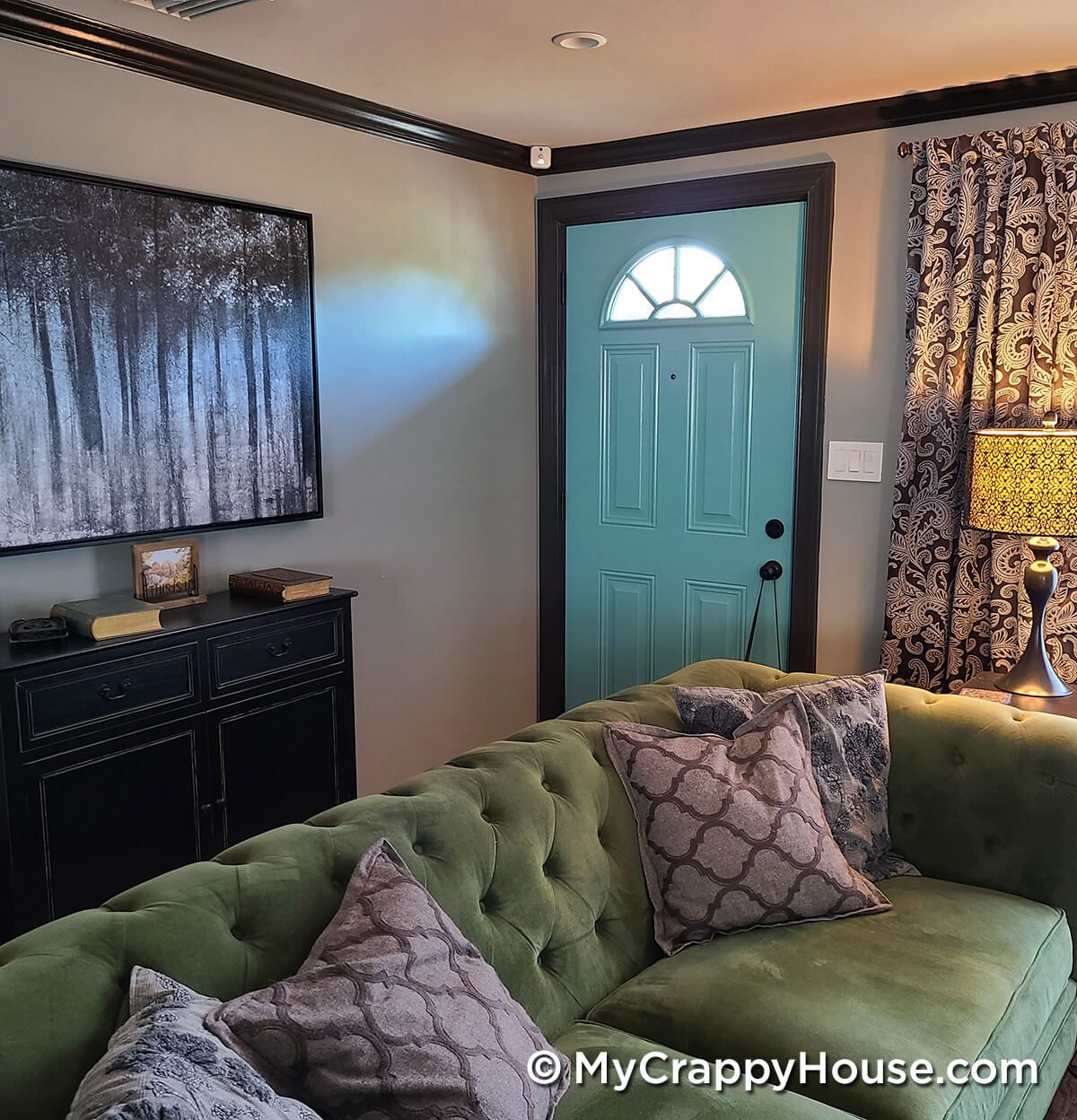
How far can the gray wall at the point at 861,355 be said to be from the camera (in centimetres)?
342

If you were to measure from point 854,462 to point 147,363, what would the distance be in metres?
2.24

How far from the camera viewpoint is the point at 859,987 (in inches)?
70.9

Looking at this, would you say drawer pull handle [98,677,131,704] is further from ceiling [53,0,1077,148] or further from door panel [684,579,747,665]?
door panel [684,579,747,665]

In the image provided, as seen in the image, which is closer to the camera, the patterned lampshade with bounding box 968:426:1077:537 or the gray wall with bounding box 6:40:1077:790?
the patterned lampshade with bounding box 968:426:1077:537

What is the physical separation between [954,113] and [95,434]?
8.80ft

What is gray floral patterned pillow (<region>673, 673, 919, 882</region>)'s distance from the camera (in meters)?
2.23

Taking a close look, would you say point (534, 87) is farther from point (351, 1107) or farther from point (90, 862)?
point (351, 1107)

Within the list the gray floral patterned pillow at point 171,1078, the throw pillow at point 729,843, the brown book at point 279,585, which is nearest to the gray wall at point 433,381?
the brown book at point 279,585

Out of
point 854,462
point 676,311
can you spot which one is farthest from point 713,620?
point 676,311

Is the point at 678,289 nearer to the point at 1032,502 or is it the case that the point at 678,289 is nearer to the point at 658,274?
the point at 658,274

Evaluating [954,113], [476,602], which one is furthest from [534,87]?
[476,602]

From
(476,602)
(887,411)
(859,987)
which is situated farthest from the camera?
(476,602)

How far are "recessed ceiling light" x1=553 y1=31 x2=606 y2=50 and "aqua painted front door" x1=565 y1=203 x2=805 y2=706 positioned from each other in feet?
3.55

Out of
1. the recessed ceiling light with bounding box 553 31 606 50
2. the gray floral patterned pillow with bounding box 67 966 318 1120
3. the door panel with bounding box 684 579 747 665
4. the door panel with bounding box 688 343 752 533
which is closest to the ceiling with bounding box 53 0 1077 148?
the recessed ceiling light with bounding box 553 31 606 50
